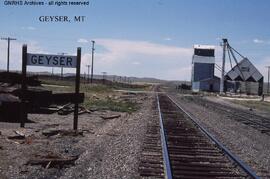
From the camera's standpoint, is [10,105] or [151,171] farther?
[10,105]

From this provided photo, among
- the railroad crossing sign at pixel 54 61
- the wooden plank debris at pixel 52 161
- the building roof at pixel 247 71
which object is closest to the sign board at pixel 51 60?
the railroad crossing sign at pixel 54 61

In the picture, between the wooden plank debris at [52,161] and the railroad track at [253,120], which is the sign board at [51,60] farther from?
the railroad track at [253,120]

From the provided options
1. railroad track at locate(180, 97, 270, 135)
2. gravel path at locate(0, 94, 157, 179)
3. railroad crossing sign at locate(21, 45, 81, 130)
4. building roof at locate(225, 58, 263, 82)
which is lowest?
railroad track at locate(180, 97, 270, 135)

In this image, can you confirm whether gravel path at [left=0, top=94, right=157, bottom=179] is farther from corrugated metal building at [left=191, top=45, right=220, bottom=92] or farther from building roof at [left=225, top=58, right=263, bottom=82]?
corrugated metal building at [left=191, top=45, right=220, bottom=92]

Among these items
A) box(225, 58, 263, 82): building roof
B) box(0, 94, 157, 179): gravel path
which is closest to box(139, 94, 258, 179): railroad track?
box(0, 94, 157, 179): gravel path

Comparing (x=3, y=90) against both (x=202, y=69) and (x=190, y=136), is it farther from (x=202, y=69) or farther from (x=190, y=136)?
(x=202, y=69)

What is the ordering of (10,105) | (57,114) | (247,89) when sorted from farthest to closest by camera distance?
(247,89) → (57,114) → (10,105)

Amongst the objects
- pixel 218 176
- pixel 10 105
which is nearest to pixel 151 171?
pixel 218 176

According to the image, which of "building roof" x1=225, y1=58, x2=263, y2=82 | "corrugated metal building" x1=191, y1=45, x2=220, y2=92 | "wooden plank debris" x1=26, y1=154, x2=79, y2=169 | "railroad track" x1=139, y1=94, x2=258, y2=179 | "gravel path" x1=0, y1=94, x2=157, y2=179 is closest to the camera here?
"gravel path" x1=0, y1=94, x2=157, y2=179

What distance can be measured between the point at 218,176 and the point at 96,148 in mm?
4631

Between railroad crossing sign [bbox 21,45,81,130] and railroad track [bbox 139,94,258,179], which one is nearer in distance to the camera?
railroad track [bbox 139,94,258,179]

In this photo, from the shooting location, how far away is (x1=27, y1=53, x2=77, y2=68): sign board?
57.9ft

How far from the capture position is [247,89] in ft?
355

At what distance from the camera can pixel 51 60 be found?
58.1ft
